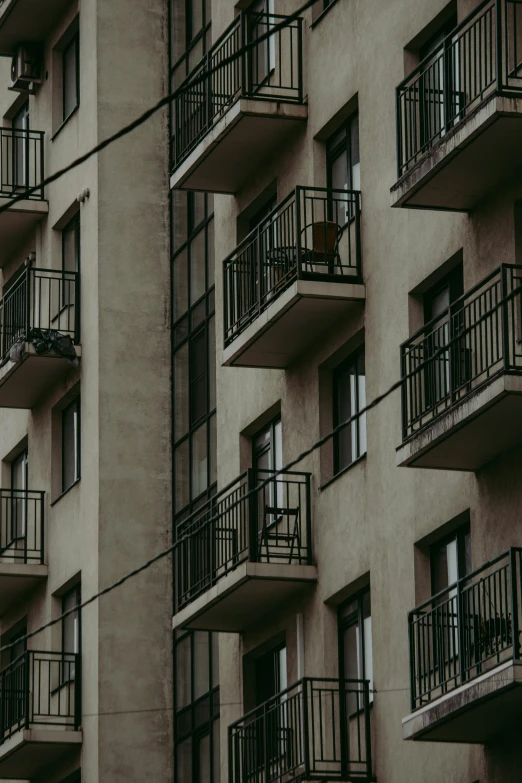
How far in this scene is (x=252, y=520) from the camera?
92.1 ft

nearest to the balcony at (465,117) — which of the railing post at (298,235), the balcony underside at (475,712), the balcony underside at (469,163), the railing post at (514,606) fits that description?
the balcony underside at (469,163)

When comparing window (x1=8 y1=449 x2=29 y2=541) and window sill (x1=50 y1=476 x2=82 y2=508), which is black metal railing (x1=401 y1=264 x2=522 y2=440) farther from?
window (x1=8 y1=449 x2=29 y2=541)

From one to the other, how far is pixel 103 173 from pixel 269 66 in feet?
20.1

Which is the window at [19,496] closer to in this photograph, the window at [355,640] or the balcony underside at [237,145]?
the balcony underside at [237,145]

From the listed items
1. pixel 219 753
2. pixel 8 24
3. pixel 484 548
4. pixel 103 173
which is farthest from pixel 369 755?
pixel 8 24

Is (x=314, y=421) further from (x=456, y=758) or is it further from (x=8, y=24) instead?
(x=8, y=24)

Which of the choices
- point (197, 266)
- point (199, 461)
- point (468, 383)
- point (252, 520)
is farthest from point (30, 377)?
point (468, 383)

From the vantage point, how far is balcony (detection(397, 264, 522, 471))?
72.2 ft

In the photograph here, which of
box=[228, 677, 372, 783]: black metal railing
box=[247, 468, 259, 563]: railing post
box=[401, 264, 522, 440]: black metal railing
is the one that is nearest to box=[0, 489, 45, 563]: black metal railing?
box=[247, 468, 259, 563]: railing post

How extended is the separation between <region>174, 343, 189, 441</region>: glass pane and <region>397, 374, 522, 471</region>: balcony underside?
1149 centimetres

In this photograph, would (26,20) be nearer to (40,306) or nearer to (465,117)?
(40,306)

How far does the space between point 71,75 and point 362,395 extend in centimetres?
1360

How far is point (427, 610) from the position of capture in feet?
82.0

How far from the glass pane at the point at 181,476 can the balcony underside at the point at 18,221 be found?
19.8 ft
